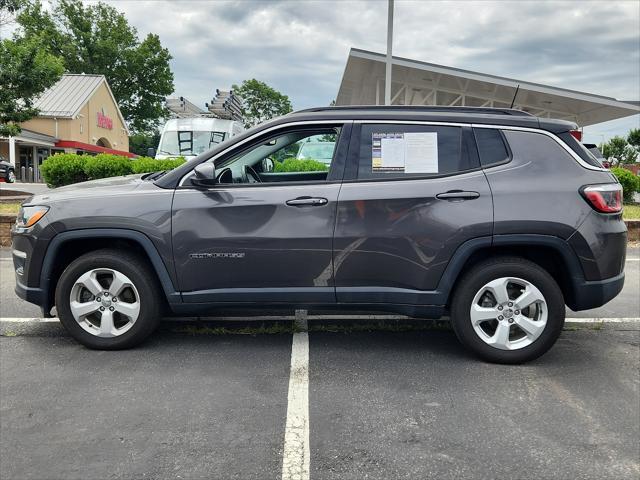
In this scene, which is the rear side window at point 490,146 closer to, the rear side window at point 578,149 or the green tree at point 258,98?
the rear side window at point 578,149

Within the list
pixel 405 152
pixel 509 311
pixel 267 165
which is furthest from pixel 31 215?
pixel 509 311

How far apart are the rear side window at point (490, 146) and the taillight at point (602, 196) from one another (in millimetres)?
596

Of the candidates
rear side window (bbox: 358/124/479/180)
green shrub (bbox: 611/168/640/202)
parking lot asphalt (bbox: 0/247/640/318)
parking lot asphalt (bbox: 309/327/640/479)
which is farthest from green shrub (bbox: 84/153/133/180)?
green shrub (bbox: 611/168/640/202)

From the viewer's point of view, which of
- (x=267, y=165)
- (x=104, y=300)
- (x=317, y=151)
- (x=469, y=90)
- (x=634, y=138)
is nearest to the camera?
(x=104, y=300)

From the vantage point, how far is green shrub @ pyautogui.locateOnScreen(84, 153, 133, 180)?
41.3 feet

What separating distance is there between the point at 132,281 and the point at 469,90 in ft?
76.5

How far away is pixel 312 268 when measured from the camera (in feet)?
13.2

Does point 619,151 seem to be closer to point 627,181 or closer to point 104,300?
point 627,181

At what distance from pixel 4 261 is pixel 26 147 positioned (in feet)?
124

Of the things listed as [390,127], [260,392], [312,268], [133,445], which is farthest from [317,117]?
[133,445]

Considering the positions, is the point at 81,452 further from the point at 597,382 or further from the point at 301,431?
the point at 597,382

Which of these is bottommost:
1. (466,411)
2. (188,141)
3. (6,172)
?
(466,411)

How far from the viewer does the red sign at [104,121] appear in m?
47.3

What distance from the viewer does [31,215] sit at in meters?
4.23
